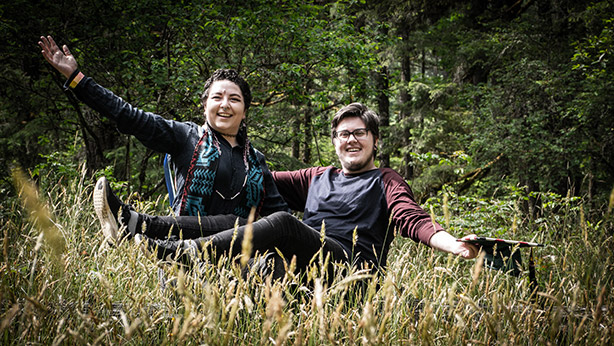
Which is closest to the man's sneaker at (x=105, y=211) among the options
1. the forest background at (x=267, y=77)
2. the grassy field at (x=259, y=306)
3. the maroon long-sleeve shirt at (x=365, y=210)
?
the grassy field at (x=259, y=306)

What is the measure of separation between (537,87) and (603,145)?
120cm

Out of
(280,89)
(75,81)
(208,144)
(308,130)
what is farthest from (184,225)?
(308,130)

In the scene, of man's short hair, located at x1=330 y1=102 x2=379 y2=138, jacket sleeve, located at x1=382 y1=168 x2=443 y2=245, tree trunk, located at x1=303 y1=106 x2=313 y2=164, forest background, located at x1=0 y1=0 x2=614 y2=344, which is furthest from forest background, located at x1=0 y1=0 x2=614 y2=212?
jacket sleeve, located at x1=382 y1=168 x2=443 y2=245

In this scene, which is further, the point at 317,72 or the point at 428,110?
the point at 428,110

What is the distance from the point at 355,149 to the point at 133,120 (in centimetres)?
153

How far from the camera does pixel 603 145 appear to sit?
16.5 feet

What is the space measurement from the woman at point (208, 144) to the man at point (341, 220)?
0.73 feet

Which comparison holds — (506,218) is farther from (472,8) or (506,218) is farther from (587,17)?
(472,8)

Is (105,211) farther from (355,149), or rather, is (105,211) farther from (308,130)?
(308,130)

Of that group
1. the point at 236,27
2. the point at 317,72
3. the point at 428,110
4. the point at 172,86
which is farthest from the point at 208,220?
the point at 428,110

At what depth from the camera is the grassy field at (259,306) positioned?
99 cm

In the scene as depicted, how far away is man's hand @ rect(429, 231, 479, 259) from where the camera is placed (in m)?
1.77

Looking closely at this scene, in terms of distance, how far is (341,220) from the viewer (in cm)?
261

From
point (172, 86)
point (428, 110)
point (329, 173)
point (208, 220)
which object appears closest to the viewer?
point (208, 220)
